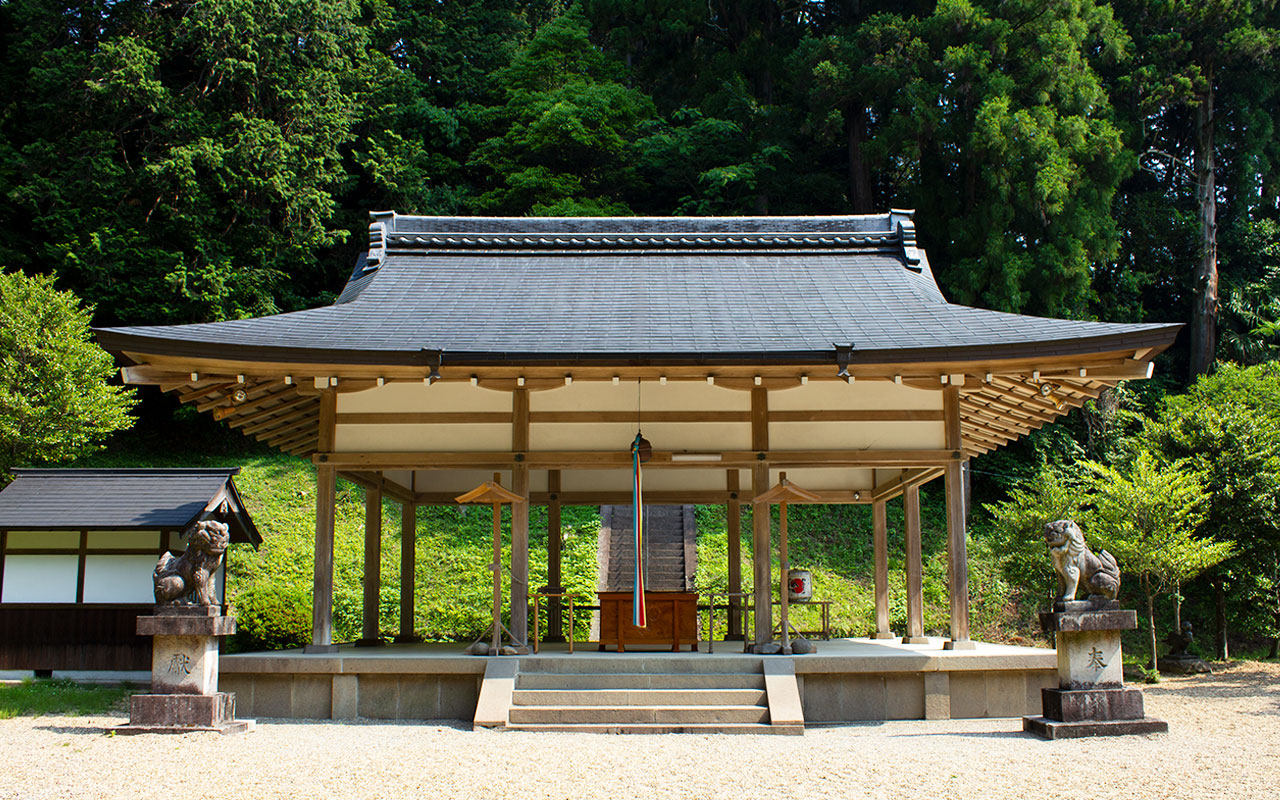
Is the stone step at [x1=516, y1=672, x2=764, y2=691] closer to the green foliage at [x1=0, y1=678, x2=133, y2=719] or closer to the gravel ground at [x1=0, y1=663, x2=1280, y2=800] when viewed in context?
the gravel ground at [x1=0, y1=663, x2=1280, y2=800]

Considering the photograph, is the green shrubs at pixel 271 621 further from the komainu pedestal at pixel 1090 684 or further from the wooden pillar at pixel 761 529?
the komainu pedestal at pixel 1090 684

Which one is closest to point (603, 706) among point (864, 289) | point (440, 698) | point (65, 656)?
point (440, 698)

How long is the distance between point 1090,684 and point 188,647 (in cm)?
724

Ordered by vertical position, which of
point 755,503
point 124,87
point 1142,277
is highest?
point 124,87

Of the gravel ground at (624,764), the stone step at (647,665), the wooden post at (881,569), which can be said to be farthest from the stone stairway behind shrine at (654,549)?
the gravel ground at (624,764)

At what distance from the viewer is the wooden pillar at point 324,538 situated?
9578mm

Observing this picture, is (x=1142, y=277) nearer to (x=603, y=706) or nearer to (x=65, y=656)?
(x=603, y=706)

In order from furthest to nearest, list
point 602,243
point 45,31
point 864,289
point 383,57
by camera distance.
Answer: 1. point 383,57
2. point 45,31
3. point 602,243
4. point 864,289

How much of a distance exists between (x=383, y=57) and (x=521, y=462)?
21603mm

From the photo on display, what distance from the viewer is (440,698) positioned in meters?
8.98

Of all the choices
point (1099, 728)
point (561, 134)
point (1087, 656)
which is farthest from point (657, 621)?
point (561, 134)

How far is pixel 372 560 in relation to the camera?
1231cm

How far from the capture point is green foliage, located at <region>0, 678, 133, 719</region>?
916 centimetres

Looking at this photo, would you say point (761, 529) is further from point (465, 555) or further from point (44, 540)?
point (465, 555)
